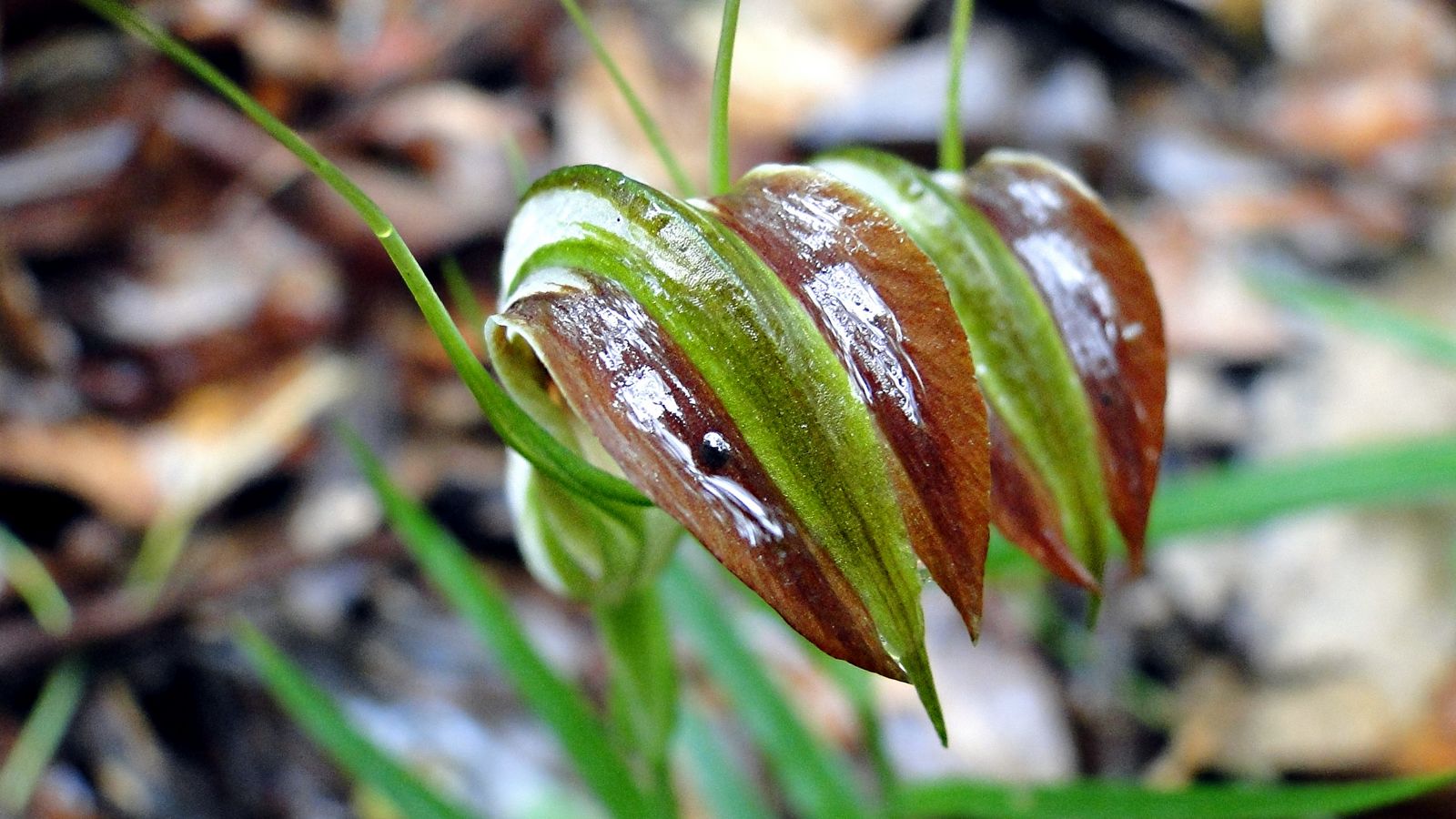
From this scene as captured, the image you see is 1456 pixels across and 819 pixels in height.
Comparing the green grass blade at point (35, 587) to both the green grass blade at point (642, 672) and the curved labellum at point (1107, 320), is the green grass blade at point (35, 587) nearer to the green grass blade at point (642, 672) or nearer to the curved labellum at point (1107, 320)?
the green grass blade at point (642, 672)

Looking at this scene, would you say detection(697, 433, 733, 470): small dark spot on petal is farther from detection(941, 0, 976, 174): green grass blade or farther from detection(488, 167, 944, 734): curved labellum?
detection(941, 0, 976, 174): green grass blade

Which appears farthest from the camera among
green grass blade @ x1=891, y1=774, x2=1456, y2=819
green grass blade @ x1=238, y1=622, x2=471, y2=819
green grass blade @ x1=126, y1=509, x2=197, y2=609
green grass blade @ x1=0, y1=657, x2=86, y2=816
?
green grass blade @ x1=126, y1=509, x2=197, y2=609

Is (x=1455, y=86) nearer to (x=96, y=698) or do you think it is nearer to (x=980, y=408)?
(x=980, y=408)

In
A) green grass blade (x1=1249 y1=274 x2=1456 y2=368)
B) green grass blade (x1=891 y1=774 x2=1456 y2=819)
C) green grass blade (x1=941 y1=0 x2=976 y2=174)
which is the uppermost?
green grass blade (x1=941 y1=0 x2=976 y2=174)

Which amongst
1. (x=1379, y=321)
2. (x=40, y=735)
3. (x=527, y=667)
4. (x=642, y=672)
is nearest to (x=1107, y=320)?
(x=642, y=672)

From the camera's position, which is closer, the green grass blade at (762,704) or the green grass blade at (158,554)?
the green grass blade at (762,704)

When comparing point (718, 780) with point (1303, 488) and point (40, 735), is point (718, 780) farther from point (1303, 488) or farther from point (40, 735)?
point (40, 735)

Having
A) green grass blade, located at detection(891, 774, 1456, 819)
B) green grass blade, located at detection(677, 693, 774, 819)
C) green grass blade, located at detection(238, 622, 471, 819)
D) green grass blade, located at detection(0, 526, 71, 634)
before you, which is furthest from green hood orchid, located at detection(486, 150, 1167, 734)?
green grass blade, located at detection(0, 526, 71, 634)

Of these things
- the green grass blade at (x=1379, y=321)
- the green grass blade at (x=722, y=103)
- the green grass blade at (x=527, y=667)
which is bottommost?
the green grass blade at (x=1379, y=321)

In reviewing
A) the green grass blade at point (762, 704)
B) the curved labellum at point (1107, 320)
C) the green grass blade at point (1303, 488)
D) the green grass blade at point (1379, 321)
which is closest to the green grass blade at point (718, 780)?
the green grass blade at point (762, 704)
